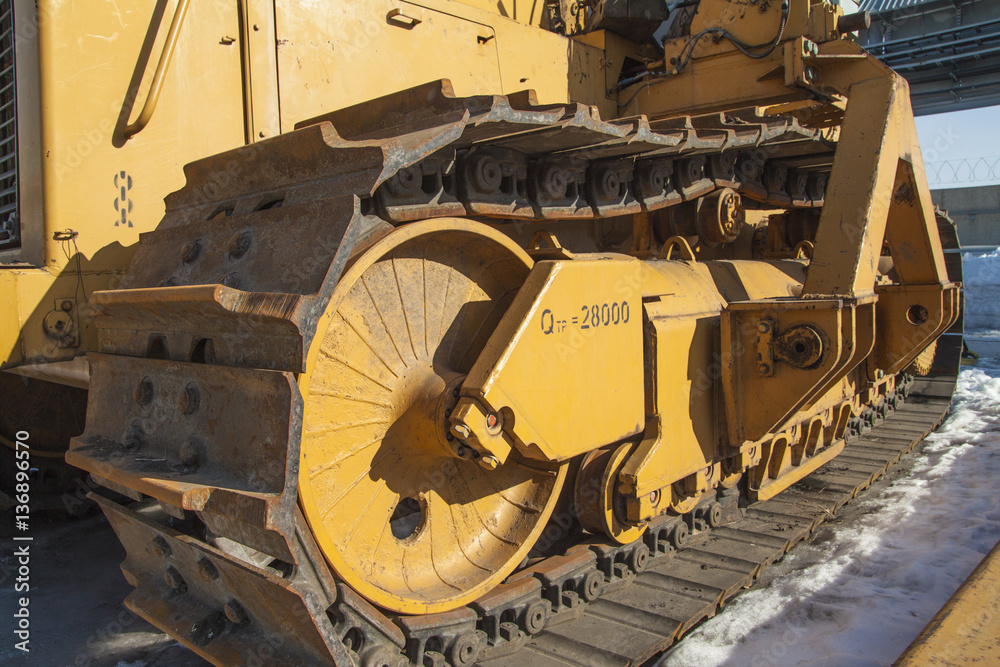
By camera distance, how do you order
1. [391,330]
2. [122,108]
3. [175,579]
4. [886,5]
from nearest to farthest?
[175,579] < [391,330] < [122,108] < [886,5]

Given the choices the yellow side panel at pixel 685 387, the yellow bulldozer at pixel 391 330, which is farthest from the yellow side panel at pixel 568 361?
the yellow side panel at pixel 685 387

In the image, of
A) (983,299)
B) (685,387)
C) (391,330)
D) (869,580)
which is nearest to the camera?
(391,330)

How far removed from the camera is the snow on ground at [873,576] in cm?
275

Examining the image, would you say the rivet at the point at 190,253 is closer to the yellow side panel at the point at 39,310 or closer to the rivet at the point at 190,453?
the yellow side panel at the point at 39,310

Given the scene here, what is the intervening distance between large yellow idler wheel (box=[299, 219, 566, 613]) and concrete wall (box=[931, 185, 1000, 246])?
54.1 feet

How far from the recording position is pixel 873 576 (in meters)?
3.42

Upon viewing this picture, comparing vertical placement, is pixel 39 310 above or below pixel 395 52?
below

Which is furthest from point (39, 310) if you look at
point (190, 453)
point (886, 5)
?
point (886, 5)

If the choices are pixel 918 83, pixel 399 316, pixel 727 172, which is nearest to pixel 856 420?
pixel 727 172

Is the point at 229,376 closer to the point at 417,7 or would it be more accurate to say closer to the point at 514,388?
the point at 514,388

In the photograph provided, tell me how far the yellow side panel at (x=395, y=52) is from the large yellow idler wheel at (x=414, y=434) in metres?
0.99

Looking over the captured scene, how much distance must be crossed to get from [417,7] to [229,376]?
2.20m

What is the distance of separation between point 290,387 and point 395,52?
205cm

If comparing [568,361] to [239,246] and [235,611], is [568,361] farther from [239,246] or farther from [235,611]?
[235,611]
